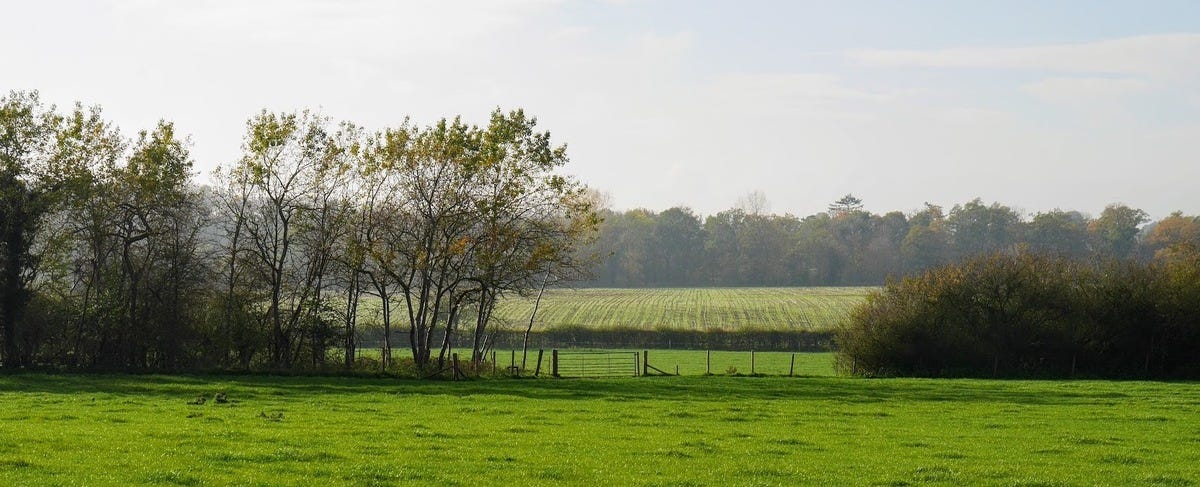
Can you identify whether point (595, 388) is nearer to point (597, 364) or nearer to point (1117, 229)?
point (597, 364)

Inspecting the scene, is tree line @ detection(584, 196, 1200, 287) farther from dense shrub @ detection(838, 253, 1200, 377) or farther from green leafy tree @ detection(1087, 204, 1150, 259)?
dense shrub @ detection(838, 253, 1200, 377)

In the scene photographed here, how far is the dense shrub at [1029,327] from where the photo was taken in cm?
5456

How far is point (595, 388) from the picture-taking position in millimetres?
38812

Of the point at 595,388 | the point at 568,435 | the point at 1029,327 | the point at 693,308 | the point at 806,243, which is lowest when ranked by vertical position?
the point at 595,388

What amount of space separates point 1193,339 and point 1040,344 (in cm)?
790

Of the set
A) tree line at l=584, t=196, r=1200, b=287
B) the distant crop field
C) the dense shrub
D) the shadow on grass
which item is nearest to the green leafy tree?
tree line at l=584, t=196, r=1200, b=287

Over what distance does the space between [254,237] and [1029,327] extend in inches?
1575

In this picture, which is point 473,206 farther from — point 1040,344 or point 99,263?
point 1040,344

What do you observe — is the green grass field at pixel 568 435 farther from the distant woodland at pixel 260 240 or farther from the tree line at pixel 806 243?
the tree line at pixel 806 243

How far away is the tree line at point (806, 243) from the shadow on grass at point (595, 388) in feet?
359

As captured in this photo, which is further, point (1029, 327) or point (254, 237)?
point (1029, 327)

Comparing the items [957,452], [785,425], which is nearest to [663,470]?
[957,452]

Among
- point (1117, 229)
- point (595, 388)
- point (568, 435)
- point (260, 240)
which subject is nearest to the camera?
point (568, 435)

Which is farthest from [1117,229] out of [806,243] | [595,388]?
[595,388]
